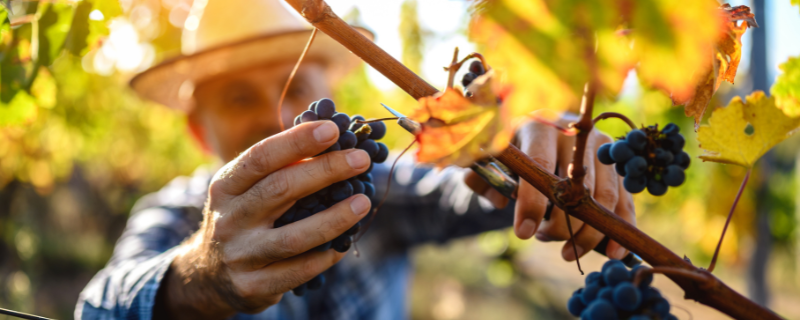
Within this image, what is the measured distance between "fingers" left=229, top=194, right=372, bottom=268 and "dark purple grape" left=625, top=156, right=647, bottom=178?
1.20ft

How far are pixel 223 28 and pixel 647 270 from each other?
2453mm

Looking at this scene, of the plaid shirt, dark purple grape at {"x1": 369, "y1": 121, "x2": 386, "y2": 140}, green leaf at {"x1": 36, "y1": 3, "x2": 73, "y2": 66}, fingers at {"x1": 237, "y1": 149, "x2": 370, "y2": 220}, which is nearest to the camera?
fingers at {"x1": 237, "y1": 149, "x2": 370, "y2": 220}

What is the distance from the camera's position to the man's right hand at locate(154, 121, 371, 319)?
62 cm

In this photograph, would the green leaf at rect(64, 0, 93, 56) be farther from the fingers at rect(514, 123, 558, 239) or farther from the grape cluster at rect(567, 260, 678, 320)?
the grape cluster at rect(567, 260, 678, 320)

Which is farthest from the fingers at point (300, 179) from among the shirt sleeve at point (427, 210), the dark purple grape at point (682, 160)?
the shirt sleeve at point (427, 210)

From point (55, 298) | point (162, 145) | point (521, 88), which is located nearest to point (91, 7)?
point (521, 88)

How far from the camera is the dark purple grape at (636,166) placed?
0.57 metres

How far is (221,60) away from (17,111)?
127 cm

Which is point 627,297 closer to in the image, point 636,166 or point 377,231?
point 636,166

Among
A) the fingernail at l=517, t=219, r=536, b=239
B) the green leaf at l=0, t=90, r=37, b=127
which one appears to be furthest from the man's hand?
the green leaf at l=0, t=90, r=37, b=127

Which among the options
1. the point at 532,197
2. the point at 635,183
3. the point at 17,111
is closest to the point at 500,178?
the point at 532,197

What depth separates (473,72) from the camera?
0.69 metres

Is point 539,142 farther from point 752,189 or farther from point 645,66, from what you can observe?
point 752,189

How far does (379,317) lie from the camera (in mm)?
2381
